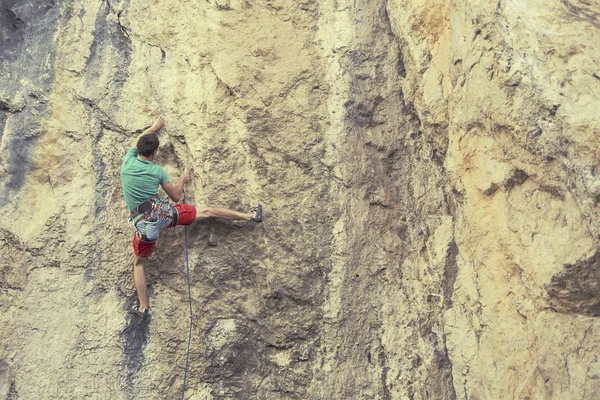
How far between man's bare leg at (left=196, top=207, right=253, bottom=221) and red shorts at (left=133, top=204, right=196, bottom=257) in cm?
6

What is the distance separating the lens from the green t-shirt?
5574 mm

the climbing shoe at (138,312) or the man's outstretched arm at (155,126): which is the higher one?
the man's outstretched arm at (155,126)

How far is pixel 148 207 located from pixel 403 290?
229 centimetres

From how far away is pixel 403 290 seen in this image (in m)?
5.77

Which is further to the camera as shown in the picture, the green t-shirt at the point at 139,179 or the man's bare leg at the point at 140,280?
the man's bare leg at the point at 140,280

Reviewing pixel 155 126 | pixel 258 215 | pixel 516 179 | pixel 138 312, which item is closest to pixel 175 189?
pixel 155 126

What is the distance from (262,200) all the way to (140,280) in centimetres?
126

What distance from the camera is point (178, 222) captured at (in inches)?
223

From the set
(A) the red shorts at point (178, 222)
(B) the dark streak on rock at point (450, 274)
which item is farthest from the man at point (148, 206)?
(B) the dark streak on rock at point (450, 274)

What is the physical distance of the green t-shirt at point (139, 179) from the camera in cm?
557

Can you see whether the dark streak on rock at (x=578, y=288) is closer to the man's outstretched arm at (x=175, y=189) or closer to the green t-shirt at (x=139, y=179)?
the man's outstretched arm at (x=175, y=189)

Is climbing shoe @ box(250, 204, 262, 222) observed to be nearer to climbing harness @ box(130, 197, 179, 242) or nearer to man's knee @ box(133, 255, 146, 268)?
climbing harness @ box(130, 197, 179, 242)

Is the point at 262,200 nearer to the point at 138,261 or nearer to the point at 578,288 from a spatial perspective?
the point at 138,261

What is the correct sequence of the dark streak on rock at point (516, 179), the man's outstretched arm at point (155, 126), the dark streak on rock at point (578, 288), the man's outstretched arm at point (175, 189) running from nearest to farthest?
the dark streak on rock at point (578, 288), the dark streak on rock at point (516, 179), the man's outstretched arm at point (175, 189), the man's outstretched arm at point (155, 126)
